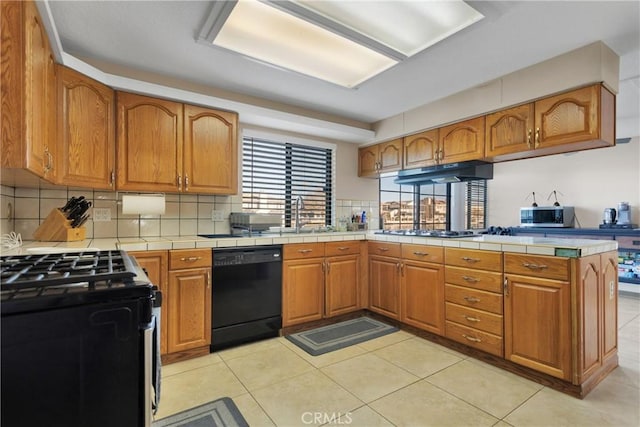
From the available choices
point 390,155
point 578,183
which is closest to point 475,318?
point 390,155

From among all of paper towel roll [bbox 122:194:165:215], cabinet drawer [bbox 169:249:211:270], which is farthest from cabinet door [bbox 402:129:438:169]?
paper towel roll [bbox 122:194:165:215]

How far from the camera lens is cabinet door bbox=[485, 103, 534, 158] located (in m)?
2.48

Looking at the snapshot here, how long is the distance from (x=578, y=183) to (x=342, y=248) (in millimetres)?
4145

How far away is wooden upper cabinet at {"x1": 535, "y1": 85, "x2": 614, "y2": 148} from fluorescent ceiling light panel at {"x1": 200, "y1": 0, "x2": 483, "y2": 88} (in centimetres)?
103

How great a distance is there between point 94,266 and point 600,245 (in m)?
2.83

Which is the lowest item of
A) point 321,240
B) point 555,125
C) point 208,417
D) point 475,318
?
point 208,417

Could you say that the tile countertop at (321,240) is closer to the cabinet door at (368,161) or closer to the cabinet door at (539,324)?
the cabinet door at (539,324)

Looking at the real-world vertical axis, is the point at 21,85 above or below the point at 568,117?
below

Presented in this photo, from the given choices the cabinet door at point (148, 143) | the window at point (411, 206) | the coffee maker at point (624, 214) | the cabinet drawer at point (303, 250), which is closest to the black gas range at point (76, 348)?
the cabinet door at point (148, 143)

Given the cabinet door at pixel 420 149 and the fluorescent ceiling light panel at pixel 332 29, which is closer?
the fluorescent ceiling light panel at pixel 332 29

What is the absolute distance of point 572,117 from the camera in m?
2.25

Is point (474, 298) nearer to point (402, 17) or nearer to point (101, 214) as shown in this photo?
point (402, 17)

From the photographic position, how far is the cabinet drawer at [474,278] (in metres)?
2.24

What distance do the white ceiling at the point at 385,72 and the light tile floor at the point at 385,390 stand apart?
217 cm
